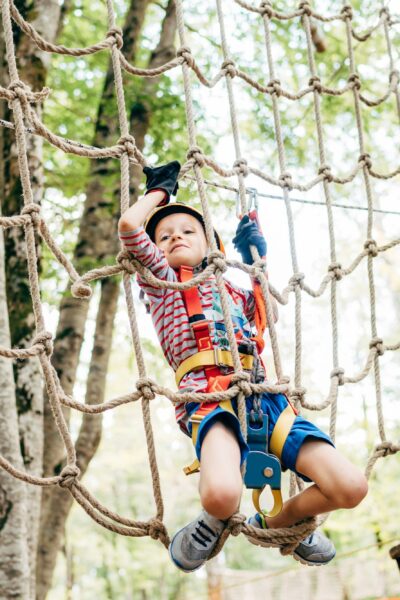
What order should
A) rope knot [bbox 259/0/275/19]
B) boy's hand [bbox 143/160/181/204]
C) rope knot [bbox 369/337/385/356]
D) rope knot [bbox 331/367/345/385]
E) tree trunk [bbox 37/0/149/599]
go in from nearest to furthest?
boy's hand [bbox 143/160/181/204] → rope knot [bbox 331/367/345/385] → rope knot [bbox 369/337/385/356] → rope knot [bbox 259/0/275/19] → tree trunk [bbox 37/0/149/599]

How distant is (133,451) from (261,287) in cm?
1075

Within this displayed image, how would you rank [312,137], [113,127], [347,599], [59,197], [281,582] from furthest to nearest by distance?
[281,582] → [347,599] → [312,137] → [59,197] → [113,127]

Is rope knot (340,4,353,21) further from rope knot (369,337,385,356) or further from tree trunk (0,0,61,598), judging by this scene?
rope knot (369,337,385,356)

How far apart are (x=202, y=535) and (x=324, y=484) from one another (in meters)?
0.27

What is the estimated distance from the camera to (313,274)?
9664mm

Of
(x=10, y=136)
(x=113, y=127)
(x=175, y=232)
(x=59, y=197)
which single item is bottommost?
(x=175, y=232)

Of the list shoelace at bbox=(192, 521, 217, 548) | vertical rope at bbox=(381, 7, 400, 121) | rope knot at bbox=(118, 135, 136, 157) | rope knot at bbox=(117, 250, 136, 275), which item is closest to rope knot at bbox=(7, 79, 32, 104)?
rope knot at bbox=(118, 135, 136, 157)

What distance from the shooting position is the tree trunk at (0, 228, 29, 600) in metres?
2.05

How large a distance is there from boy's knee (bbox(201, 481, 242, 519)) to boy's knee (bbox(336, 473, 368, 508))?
20 centimetres

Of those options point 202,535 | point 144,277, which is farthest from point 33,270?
point 202,535

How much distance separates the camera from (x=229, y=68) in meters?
2.17

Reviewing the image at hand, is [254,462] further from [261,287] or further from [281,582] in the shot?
[281,582]

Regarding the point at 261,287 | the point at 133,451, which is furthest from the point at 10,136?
the point at 133,451

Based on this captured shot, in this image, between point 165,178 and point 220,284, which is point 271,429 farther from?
point 165,178
